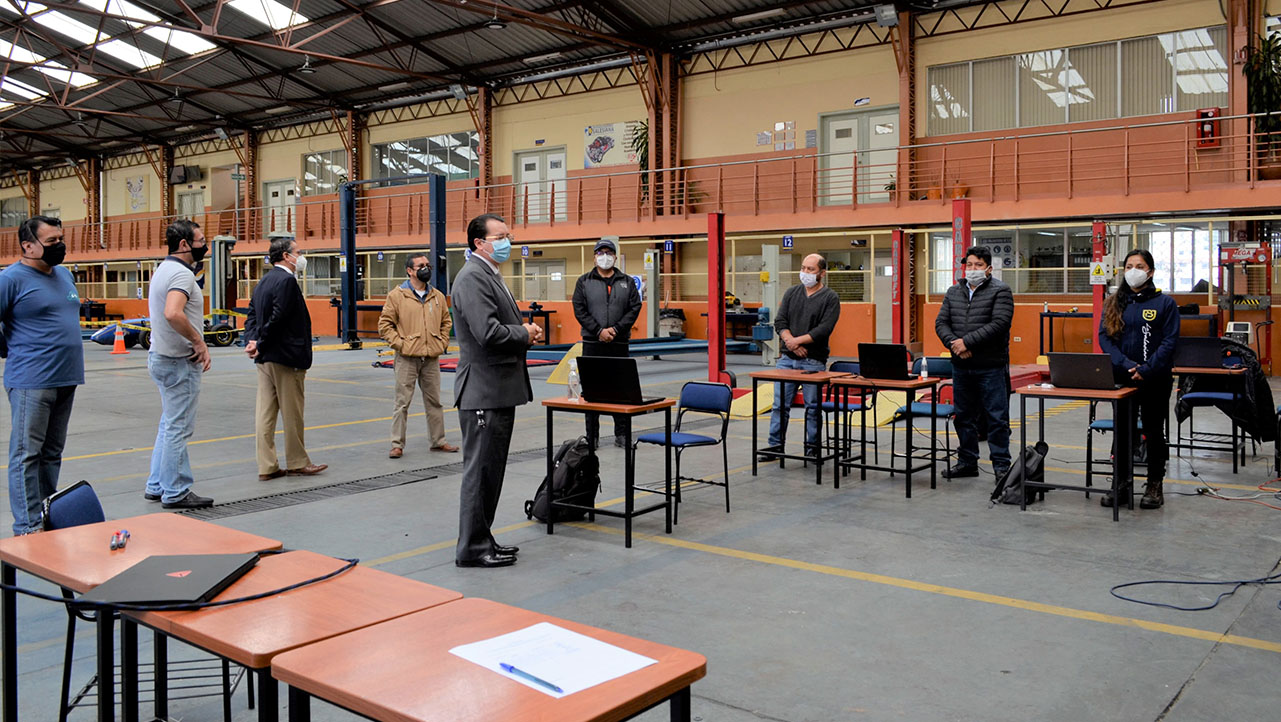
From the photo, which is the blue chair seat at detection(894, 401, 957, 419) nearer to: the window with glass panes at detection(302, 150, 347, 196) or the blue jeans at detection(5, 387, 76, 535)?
the blue jeans at detection(5, 387, 76, 535)

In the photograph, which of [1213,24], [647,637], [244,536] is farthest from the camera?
[1213,24]

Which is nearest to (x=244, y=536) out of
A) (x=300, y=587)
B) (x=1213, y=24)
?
(x=300, y=587)

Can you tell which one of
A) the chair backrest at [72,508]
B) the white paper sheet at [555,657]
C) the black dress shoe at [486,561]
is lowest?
the black dress shoe at [486,561]

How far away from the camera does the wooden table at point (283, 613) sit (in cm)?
215

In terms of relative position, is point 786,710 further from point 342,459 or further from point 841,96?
point 841,96

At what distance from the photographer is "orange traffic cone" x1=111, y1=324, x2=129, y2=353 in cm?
2411

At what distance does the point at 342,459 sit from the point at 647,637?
5.66 metres

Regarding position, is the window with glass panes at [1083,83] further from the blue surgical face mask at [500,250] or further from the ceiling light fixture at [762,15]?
the blue surgical face mask at [500,250]

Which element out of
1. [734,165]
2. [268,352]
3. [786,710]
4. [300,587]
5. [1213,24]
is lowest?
[786,710]

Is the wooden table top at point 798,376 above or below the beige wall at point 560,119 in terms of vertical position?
below

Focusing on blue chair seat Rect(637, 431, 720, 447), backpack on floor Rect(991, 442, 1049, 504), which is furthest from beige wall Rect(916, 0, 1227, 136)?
blue chair seat Rect(637, 431, 720, 447)

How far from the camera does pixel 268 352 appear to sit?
25.5ft

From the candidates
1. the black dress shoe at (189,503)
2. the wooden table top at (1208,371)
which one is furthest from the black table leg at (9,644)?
the wooden table top at (1208,371)

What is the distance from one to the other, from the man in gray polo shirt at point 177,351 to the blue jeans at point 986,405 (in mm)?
5834
